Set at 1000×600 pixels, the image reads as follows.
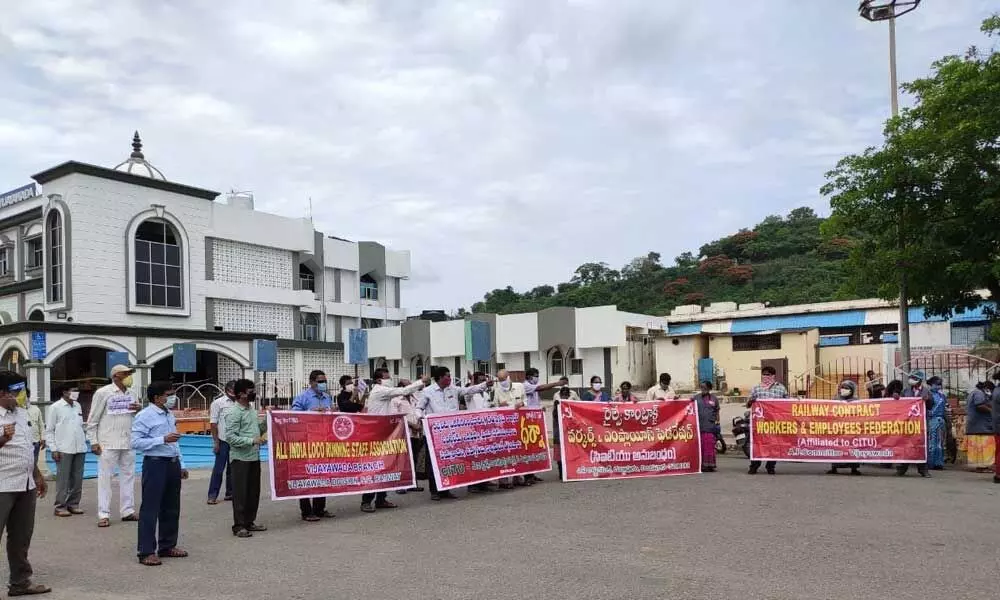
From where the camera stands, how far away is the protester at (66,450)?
1100cm

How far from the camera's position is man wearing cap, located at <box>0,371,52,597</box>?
21.3 ft

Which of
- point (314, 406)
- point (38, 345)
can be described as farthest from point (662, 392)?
point (38, 345)

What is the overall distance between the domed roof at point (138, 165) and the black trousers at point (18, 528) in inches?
1276

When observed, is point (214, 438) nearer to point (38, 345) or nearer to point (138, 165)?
point (38, 345)

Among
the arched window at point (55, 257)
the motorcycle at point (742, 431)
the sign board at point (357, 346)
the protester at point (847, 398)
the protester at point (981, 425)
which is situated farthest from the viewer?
the sign board at point (357, 346)

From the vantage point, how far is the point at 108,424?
10.4 metres

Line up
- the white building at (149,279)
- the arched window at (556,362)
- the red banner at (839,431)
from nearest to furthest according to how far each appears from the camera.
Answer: the red banner at (839,431) < the white building at (149,279) < the arched window at (556,362)

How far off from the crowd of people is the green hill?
3353 cm

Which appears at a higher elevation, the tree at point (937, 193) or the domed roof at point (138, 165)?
the domed roof at point (138, 165)

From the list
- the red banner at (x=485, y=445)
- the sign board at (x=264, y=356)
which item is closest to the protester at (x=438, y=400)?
the red banner at (x=485, y=445)

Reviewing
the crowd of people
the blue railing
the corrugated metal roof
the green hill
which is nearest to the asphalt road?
the crowd of people

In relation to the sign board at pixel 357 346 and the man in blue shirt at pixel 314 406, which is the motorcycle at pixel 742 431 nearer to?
the man in blue shirt at pixel 314 406

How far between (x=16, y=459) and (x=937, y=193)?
1714 cm

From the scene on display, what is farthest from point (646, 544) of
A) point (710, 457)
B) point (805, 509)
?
point (710, 457)
